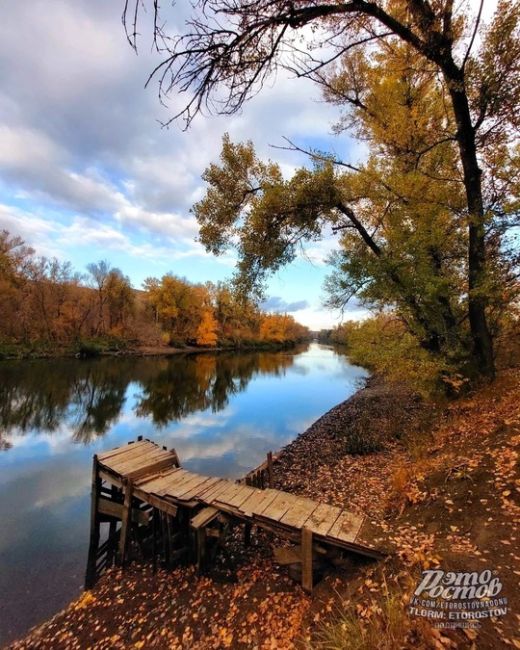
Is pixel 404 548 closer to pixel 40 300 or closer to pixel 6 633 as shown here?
pixel 6 633

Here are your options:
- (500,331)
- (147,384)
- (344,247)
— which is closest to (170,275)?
(147,384)

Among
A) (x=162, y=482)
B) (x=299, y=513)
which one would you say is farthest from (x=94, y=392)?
(x=299, y=513)

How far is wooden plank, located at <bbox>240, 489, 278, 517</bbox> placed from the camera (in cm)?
506

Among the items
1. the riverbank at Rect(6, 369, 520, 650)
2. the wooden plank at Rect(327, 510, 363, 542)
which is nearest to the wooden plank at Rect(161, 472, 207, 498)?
the riverbank at Rect(6, 369, 520, 650)

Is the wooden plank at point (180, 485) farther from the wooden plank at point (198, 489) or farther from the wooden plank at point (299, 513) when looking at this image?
the wooden plank at point (299, 513)

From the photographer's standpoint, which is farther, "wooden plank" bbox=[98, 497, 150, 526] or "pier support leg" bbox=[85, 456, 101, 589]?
"pier support leg" bbox=[85, 456, 101, 589]

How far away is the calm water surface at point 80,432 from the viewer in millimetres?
6805

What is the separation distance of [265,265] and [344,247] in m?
3.15

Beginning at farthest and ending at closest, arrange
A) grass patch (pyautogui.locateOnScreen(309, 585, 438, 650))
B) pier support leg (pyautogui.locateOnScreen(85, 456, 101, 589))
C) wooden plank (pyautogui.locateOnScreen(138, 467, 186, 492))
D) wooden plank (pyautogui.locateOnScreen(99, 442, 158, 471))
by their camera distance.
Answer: wooden plank (pyautogui.locateOnScreen(99, 442, 158, 471)) → pier support leg (pyautogui.locateOnScreen(85, 456, 101, 589)) → wooden plank (pyautogui.locateOnScreen(138, 467, 186, 492)) → grass patch (pyautogui.locateOnScreen(309, 585, 438, 650))

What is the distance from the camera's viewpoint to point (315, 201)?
9.57m

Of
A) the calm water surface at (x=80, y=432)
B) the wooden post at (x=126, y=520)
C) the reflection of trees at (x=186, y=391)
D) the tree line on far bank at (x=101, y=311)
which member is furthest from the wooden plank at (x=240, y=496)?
the tree line on far bank at (x=101, y=311)

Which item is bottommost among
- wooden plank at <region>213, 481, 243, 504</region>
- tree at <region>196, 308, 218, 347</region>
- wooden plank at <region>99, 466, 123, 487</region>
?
wooden plank at <region>99, 466, 123, 487</region>

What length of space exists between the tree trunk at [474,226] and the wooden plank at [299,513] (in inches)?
227

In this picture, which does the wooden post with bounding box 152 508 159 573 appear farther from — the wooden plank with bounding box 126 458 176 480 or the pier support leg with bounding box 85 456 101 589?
the pier support leg with bounding box 85 456 101 589
